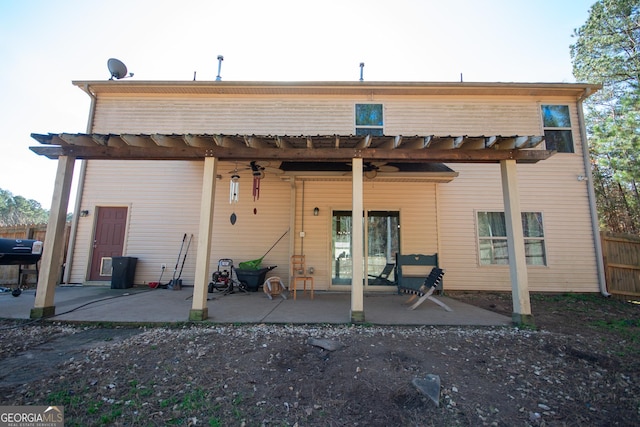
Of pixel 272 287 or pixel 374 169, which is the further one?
pixel 374 169

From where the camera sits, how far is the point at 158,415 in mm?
1926

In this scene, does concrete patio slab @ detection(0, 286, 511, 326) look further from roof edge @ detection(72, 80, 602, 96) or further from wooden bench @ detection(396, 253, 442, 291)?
roof edge @ detection(72, 80, 602, 96)

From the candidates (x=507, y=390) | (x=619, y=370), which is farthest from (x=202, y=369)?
(x=619, y=370)

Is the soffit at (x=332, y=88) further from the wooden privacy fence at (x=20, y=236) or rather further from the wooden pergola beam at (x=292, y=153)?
the wooden privacy fence at (x=20, y=236)

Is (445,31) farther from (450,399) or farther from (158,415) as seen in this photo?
(158,415)

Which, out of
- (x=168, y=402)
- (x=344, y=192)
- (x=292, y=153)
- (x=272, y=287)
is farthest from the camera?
(x=344, y=192)

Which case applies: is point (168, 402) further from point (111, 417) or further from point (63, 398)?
point (63, 398)

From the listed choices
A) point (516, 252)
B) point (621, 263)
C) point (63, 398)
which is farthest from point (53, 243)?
point (621, 263)

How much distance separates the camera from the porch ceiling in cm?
416

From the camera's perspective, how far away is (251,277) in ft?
20.9

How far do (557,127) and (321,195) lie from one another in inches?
256

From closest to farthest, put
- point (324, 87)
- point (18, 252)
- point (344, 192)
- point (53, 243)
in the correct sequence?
point (53, 243) < point (18, 252) < point (344, 192) < point (324, 87)

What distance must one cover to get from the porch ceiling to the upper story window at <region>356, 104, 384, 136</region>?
3.16 m

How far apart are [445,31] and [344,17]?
2731 millimetres
